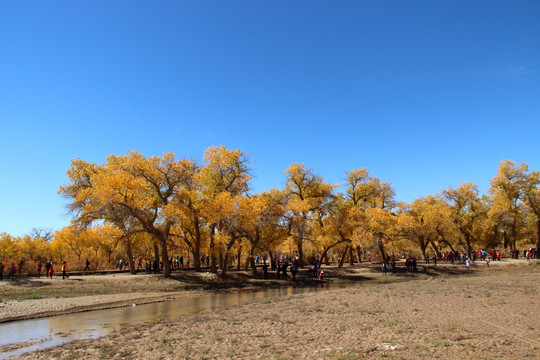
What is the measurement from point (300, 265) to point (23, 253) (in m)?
40.7

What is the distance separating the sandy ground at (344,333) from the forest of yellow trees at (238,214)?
15.1m

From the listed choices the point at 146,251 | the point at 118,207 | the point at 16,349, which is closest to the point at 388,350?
the point at 16,349

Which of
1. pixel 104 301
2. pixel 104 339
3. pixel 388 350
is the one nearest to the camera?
pixel 388 350

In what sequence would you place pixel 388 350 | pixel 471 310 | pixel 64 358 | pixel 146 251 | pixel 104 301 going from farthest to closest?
pixel 146 251, pixel 104 301, pixel 471 310, pixel 64 358, pixel 388 350

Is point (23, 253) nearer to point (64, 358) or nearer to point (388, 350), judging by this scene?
point (64, 358)

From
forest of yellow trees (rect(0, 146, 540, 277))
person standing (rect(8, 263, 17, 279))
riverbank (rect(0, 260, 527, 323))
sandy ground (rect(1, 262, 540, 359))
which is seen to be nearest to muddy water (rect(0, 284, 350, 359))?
sandy ground (rect(1, 262, 540, 359))

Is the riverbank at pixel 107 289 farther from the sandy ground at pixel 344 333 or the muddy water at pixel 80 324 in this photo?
the sandy ground at pixel 344 333

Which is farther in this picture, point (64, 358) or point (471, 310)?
point (471, 310)

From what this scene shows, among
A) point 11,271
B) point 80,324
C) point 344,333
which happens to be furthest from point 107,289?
point 344,333

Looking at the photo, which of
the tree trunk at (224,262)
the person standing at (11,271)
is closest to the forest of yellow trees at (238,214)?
the tree trunk at (224,262)

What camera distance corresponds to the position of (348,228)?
4241 cm

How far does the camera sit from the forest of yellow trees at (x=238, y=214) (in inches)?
1187

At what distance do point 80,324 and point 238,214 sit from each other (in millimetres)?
17000

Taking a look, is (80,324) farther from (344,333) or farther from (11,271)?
(11,271)
